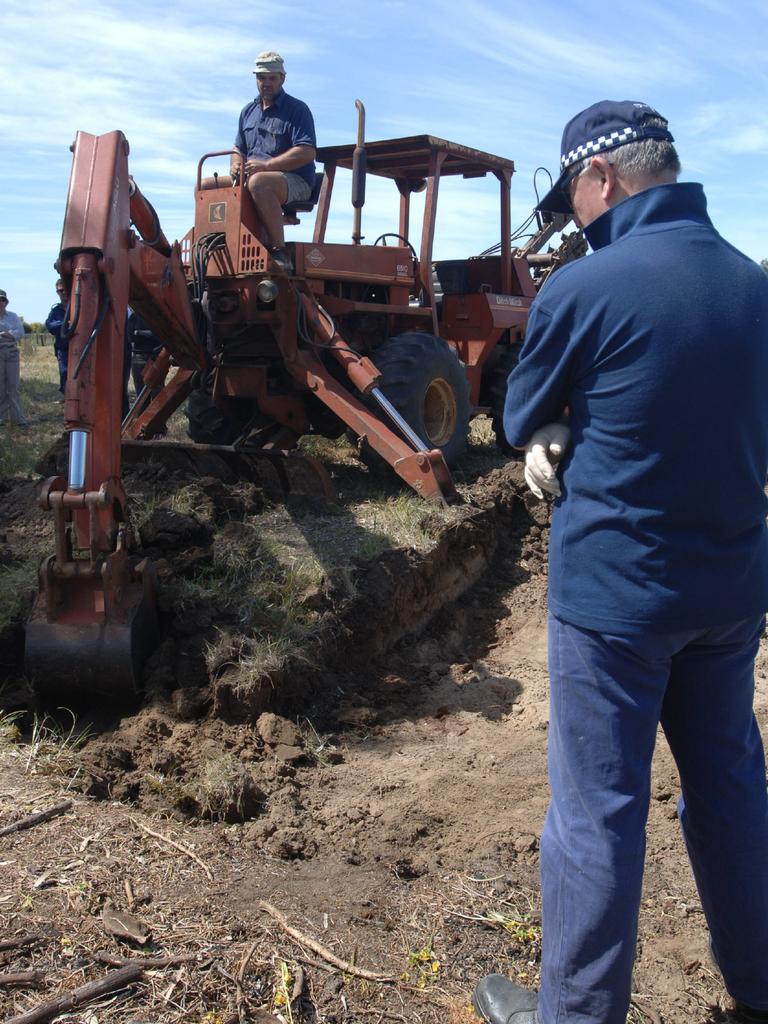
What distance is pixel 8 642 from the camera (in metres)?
4.70

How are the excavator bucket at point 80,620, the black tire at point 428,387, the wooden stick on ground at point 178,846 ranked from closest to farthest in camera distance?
the wooden stick on ground at point 178,846
the excavator bucket at point 80,620
the black tire at point 428,387

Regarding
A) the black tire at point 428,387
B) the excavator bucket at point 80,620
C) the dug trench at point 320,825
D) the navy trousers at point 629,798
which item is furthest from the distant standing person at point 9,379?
the navy trousers at point 629,798

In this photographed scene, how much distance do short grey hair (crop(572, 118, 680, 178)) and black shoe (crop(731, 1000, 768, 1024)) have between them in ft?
6.80

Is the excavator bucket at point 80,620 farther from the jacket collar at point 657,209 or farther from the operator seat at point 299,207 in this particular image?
the operator seat at point 299,207

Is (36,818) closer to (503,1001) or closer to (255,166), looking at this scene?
(503,1001)

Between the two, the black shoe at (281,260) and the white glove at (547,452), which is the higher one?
the black shoe at (281,260)

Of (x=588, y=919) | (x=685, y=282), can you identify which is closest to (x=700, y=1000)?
(x=588, y=919)

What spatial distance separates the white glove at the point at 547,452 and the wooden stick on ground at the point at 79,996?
1.60 m

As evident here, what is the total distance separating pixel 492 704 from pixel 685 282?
3373mm

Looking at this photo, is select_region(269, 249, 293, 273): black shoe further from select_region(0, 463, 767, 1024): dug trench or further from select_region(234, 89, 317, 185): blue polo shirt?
select_region(0, 463, 767, 1024): dug trench

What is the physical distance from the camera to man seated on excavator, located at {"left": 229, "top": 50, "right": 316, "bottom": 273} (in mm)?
6871

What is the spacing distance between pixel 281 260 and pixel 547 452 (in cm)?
517

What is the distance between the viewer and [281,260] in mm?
7121

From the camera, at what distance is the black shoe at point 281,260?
23.0 feet
